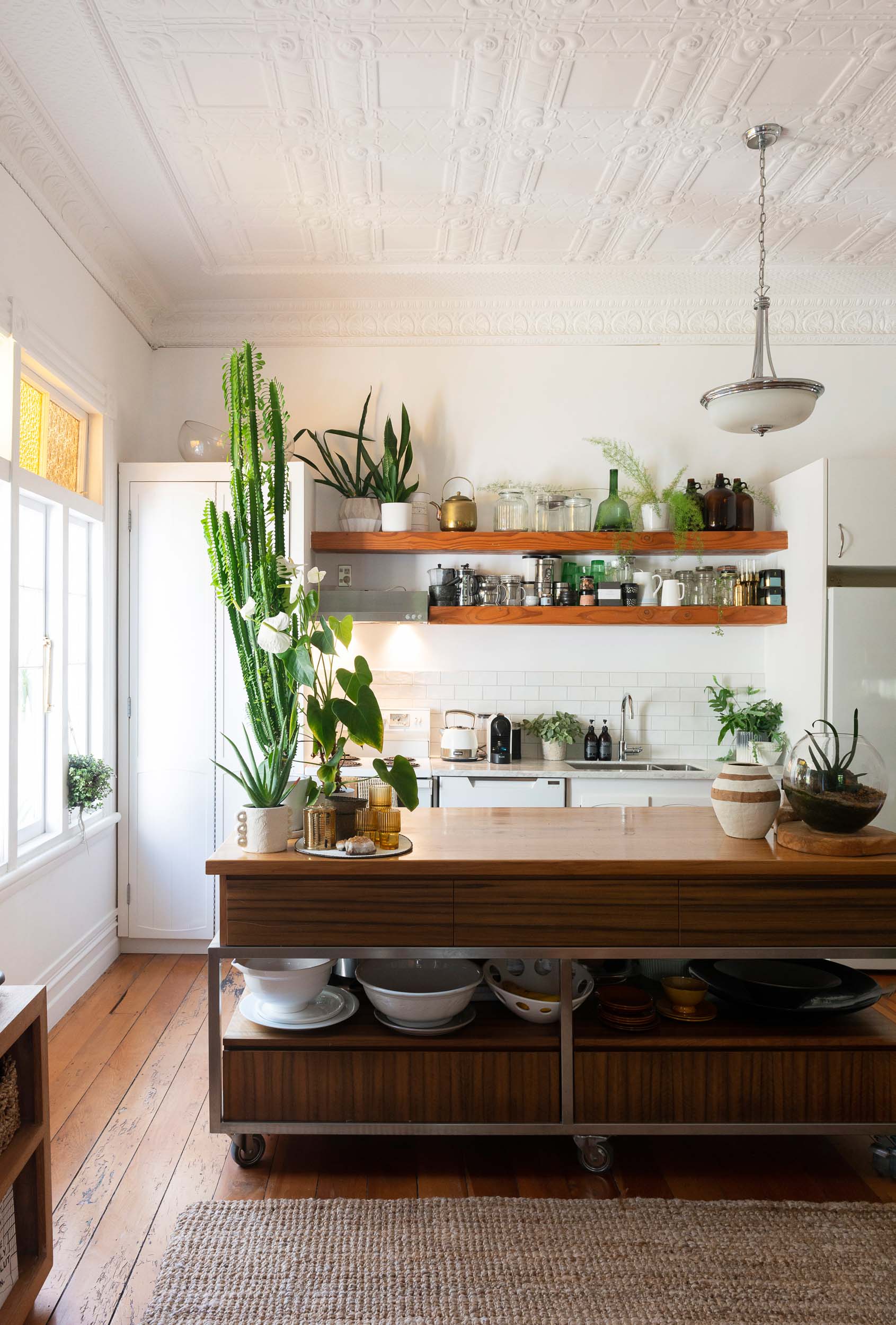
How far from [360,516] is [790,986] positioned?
319 centimetres

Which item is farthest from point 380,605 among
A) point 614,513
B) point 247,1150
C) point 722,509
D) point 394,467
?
point 247,1150

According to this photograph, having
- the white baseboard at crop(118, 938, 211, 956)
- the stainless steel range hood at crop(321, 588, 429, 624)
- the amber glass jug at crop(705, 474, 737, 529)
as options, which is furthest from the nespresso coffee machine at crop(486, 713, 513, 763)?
the white baseboard at crop(118, 938, 211, 956)

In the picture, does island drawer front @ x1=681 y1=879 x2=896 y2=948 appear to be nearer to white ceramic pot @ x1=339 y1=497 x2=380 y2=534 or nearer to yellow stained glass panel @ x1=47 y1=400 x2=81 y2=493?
white ceramic pot @ x1=339 y1=497 x2=380 y2=534

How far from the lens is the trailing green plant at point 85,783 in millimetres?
3865

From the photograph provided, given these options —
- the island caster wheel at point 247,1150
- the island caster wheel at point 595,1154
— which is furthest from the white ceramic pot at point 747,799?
the island caster wheel at point 247,1150

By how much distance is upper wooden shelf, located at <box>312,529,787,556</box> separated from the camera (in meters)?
4.74

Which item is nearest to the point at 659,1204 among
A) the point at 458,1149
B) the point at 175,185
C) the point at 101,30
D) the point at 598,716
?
the point at 458,1149

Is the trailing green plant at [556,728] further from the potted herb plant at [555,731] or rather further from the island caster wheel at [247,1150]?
the island caster wheel at [247,1150]

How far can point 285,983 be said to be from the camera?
2531mm

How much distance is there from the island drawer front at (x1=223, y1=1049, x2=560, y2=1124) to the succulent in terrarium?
1014 mm

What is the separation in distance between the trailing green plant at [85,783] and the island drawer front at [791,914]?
267 centimetres

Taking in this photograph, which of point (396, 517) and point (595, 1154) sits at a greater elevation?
point (396, 517)

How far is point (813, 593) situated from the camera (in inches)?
175

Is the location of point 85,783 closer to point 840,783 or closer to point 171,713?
point 171,713
